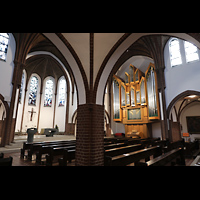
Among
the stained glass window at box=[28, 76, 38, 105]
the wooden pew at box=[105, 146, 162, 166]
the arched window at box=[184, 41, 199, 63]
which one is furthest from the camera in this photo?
the stained glass window at box=[28, 76, 38, 105]

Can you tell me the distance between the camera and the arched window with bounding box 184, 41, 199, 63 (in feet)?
28.7

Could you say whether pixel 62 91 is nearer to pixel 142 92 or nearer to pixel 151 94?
pixel 142 92

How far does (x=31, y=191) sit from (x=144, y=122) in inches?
456

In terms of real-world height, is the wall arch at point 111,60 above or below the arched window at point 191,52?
below

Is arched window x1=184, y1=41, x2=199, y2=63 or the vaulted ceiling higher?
arched window x1=184, y1=41, x2=199, y2=63

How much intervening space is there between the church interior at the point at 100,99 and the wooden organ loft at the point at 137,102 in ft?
0.27

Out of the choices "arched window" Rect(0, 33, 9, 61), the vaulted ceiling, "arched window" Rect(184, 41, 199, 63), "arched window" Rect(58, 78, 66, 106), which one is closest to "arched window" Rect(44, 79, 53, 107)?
"arched window" Rect(58, 78, 66, 106)

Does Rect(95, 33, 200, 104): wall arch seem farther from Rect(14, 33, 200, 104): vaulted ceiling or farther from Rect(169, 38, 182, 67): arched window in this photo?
Rect(169, 38, 182, 67): arched window

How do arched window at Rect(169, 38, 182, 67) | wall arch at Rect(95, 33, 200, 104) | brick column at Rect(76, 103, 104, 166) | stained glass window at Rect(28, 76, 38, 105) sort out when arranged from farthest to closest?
1. stained glass window at Rect(28, 76, 38, 105)
2. arched window at Rect(169, 38, 182, 67)
3. wall arch at Rect(95, 33, 200, 104)
4. brick column at Rect(76, 103, 104, 166)

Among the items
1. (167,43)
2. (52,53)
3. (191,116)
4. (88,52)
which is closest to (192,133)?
(191,116)

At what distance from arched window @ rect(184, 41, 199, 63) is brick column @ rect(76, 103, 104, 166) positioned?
7851 mm

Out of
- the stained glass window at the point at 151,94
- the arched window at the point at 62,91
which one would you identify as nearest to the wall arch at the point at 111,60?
the stained glass window at the point at 151,94

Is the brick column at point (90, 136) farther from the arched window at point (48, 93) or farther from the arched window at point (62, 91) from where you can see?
the arched window at point (48, 93)

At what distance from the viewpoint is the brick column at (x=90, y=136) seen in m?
4.11
